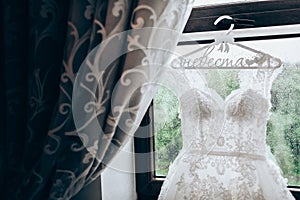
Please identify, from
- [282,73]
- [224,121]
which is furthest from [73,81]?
[282,73]

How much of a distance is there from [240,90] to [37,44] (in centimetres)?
52

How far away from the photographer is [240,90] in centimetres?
100

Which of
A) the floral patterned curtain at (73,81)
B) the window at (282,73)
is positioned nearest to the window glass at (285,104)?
the window at (282,73)

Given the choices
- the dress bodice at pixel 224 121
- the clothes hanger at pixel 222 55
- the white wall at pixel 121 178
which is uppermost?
the clothes hanger at pixel 222 55

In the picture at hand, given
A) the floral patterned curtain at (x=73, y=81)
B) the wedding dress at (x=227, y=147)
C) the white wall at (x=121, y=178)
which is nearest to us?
the floral patterned curtain at (x=73, y=81)

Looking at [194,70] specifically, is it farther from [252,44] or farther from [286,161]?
[286,161]

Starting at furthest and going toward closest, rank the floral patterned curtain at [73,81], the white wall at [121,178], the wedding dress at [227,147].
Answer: the white wall at [121,178] → the wedding dress at [227,147] → the floral patterned curtain at [73,81]

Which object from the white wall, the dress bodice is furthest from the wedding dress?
the white wall

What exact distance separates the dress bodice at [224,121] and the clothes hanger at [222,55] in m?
0.07

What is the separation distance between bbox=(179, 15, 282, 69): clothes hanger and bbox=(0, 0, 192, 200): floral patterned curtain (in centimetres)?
22

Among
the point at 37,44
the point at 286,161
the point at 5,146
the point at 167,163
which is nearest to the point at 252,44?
the point at 286,161

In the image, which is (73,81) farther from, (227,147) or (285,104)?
(285,104)

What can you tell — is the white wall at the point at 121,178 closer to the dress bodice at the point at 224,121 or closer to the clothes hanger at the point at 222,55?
the dress bodice at the point at 224,121

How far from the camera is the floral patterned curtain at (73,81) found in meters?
0.83
